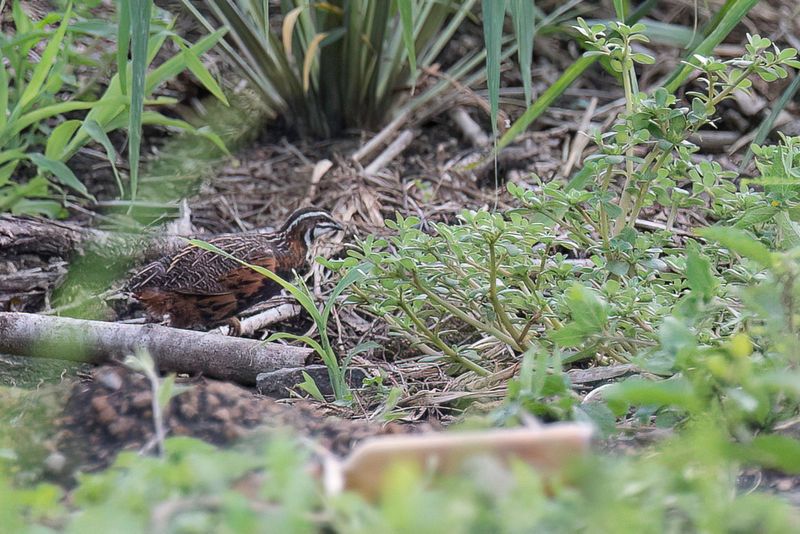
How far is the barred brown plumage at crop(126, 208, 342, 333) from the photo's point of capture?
155 inches

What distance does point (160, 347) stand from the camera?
3.25 m

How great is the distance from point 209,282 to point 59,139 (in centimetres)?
88

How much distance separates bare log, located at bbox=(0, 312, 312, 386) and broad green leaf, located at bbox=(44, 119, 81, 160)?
1055mm

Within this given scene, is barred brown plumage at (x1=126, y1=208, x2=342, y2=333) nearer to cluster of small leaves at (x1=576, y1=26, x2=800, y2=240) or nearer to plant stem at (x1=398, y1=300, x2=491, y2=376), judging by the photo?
plant stem at (x1=398, y1=300, x2=491, y2=376)

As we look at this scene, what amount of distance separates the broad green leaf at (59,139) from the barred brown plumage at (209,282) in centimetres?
63

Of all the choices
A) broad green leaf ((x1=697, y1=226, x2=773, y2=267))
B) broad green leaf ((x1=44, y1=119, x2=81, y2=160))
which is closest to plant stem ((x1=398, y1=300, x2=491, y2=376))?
broad green leaf ((x1=697, y1=226, x2=773, y2=267))

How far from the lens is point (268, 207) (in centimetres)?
515

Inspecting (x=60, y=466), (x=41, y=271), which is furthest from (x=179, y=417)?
(x=41, y=271)

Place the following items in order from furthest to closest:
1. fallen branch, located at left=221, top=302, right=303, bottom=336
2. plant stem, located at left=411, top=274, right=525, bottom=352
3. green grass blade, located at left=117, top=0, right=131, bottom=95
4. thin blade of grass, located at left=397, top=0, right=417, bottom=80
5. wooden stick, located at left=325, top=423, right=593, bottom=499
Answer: fallen branch, located at left=221, top=302, right=303, bottom=336, thin blade of grass, located at left=397, top=0, right=417, bottom=80, green grass blade, located at left=117, top=0, right=131, bottom=95, plant stem, located at left=411, top=274, right=525, bottom=352, wooden stick, located at left=325, top=423, right=593, bottom=499

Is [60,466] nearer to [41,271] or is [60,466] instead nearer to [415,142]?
[41,271]

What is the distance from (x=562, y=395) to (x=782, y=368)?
45 cm

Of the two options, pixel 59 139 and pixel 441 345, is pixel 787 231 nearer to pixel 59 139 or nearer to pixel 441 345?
pixel 441 345

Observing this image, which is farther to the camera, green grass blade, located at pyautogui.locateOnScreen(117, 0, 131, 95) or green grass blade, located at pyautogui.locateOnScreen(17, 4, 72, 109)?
green grass blade, located at pyautogui.locateOnScreen(17, 4, 72, 109)

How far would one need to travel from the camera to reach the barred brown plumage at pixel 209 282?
13.0 ft
